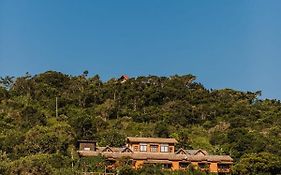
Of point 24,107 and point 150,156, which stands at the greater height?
Answer: point 24,107

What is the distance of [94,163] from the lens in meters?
46.4

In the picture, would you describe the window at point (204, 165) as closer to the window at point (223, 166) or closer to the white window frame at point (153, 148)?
the window at point (223, 166)

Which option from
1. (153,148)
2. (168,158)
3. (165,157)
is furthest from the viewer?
(153,148)

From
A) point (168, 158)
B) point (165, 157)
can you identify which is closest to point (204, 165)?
point (168, 158)

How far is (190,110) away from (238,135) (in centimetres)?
1455

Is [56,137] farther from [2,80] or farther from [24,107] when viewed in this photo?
[2,80]

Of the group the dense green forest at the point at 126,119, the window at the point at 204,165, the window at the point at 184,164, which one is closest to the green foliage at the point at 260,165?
the dense green forest at the point at 126,119

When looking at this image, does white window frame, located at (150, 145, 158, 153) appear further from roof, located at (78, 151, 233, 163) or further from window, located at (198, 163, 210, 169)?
window, located at (198, 163, 210, 169)

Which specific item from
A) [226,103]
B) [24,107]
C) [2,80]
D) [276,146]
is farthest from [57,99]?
[276,146]

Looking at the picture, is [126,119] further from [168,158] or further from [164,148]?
[168,158]

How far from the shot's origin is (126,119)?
6788 cm

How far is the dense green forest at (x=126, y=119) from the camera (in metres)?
48.2

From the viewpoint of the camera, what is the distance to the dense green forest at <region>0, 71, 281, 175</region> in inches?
1897

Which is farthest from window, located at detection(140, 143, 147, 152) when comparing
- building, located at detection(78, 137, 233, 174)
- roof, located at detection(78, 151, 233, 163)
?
roof, located at detection(78, 151, 233, 163)
